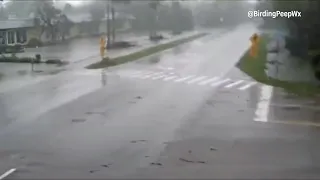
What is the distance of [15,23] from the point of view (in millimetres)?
15320

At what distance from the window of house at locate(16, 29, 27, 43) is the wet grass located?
6.74m

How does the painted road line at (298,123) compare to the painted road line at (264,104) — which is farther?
the painted road line at (264,104)

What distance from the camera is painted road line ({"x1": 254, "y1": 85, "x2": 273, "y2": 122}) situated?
970 cm

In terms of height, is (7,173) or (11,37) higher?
(11,37)

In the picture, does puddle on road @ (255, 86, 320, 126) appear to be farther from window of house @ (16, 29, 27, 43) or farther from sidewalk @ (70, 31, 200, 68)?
sidewalk @ (70, 31, 200, 68)

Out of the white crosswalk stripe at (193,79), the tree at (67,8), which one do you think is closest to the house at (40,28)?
the tree at (67,8)

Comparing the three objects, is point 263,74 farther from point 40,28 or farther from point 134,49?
point 134,49

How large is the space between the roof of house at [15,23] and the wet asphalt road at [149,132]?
5.72 ft

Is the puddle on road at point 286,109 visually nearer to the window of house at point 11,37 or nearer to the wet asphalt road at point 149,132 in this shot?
the wet asphalt road at point 149,132

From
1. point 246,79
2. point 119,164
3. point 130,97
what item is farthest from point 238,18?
point 119,164

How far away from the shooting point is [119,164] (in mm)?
6602

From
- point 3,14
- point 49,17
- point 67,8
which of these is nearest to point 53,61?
point 49,17

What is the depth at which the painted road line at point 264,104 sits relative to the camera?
9695 mm

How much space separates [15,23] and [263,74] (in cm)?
746
